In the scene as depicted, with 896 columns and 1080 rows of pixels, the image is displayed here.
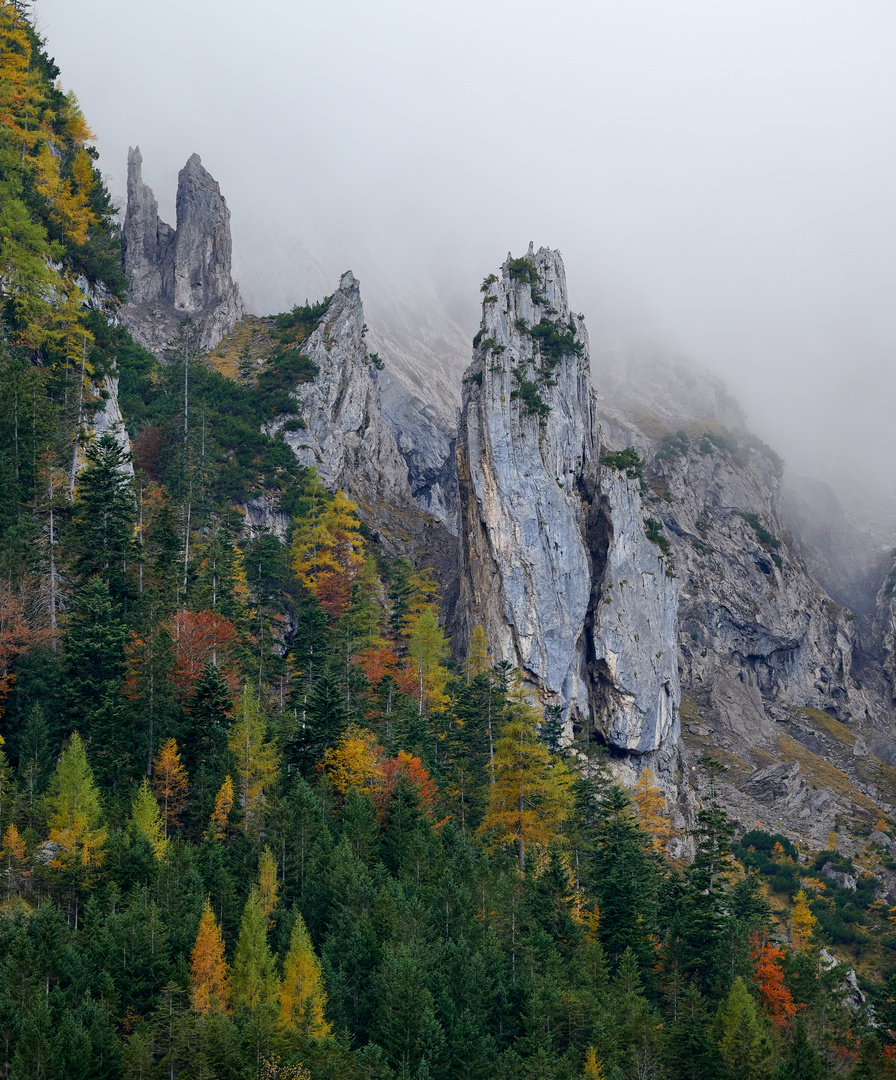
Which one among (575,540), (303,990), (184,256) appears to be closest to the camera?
(303,990)

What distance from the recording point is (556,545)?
8612cm

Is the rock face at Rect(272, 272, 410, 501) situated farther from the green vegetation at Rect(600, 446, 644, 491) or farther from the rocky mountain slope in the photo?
the green vegetation at Rect(600, 446, 644, 491)

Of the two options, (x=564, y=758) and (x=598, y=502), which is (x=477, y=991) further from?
(x=598, y=502)

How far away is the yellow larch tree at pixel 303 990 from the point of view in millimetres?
34375

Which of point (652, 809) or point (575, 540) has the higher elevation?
point (575, 540)

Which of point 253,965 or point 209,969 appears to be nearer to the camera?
point 209,969

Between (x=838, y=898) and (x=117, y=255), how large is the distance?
78620mm

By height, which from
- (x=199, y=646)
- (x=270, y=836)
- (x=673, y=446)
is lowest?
(x=270, y=836)

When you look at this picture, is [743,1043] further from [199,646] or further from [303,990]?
[199,646]

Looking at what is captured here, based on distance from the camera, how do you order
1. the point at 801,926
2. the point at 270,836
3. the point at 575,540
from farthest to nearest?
the point at 575,540
the point at 801,926
the point at 270,836

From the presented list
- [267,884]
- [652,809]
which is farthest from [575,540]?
[267,884]

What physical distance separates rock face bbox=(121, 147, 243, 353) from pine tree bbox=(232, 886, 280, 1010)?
75.6m

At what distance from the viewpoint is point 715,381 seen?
193m

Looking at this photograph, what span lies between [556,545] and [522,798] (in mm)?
35669
